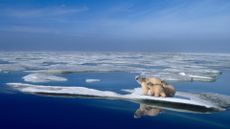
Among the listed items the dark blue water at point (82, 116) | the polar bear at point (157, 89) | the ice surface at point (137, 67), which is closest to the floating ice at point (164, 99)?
the polar bear at point (157, 89)

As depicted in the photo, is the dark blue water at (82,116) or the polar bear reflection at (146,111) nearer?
the dark blue water at (82,116)

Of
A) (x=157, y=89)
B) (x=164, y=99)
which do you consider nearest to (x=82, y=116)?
(x=164, y=99)

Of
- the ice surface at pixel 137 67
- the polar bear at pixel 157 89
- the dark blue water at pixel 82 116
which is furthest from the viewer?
the ice surface at pixel 137 67

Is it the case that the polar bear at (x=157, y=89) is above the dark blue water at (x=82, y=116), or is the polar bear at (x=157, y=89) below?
above

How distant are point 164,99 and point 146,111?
1.04 meters

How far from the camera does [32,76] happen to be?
15.7 metres

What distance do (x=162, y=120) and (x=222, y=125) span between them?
1.31m

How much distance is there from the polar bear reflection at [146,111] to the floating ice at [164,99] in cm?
29

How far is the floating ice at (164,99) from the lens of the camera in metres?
9.77

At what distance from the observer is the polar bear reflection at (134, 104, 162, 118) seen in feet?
30.3

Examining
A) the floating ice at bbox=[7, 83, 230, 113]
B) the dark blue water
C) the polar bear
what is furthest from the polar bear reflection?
the polar bear

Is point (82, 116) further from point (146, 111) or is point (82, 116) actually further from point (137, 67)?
point (137, 67)

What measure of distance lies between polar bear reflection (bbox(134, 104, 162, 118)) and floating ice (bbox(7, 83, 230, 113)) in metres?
0.29

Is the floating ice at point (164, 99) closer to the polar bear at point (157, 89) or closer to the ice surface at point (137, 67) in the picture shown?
the polar bear at point (157, 89)
